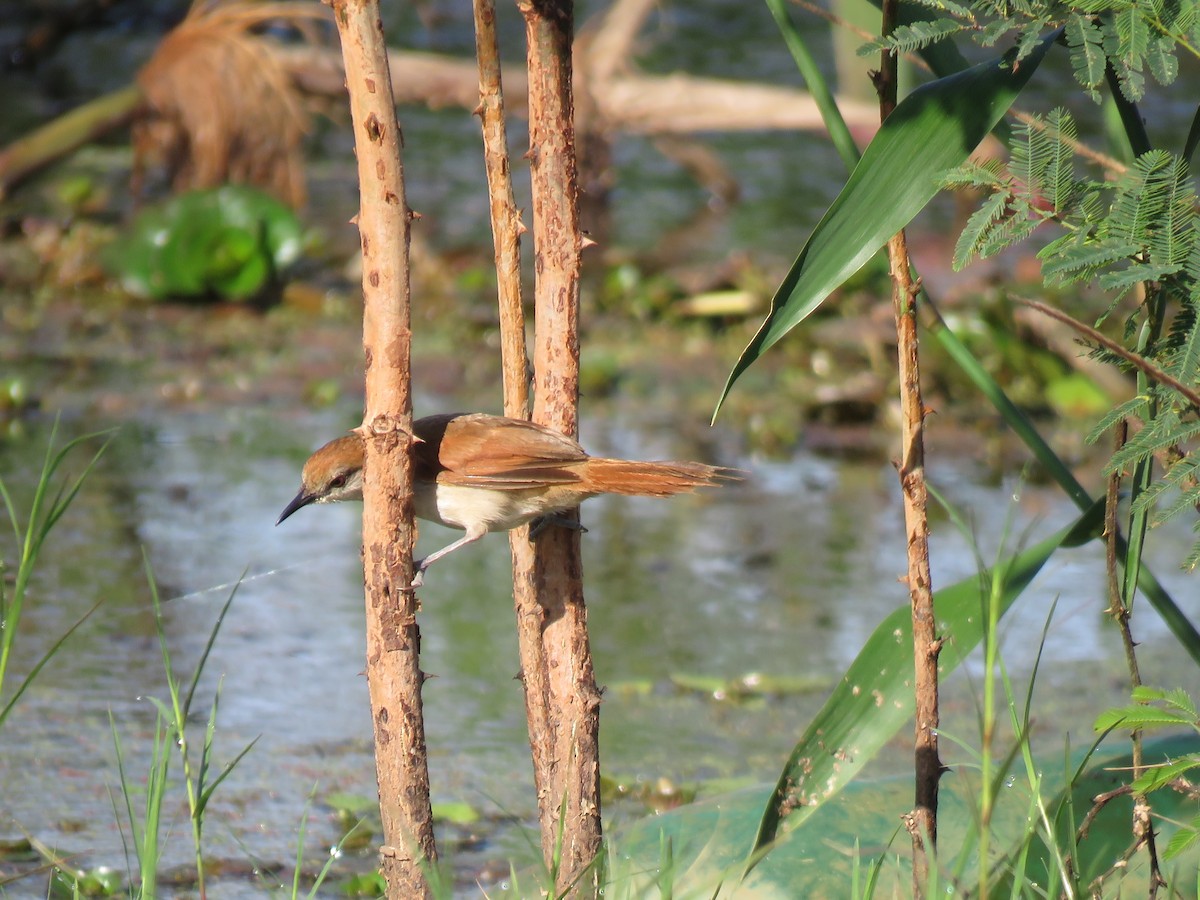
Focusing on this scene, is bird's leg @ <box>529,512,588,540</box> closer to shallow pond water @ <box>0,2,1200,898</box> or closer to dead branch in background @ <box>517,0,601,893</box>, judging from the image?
dead branch in background @ <box>517,0,601,893</box>

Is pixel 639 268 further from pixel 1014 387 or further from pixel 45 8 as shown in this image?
pixel 45 8

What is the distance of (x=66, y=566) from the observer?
5387mm

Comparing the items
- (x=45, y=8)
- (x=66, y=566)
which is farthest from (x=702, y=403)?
(x=45, y=8)

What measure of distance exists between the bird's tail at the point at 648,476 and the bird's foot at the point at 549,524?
108 mm

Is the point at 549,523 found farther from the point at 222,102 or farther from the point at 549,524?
the point at 222,102

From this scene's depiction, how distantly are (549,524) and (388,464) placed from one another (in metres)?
0.44

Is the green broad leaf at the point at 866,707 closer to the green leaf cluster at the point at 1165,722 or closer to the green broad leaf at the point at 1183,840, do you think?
the green leaf cluster at the point at 1165,722

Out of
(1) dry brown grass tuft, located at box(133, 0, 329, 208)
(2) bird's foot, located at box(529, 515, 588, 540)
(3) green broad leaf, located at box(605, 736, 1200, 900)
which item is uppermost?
(1) dry brown grass tuft, located at box(133, 0, 329, 208)

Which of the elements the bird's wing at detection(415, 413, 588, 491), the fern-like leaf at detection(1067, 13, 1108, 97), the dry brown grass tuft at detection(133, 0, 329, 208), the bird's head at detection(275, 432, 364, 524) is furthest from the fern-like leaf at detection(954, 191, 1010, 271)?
the dry brown grass tuft at detection(133, 0, 329, 208)

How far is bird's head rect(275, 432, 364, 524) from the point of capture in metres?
3.22

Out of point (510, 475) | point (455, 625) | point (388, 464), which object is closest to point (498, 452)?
point (510, 475)

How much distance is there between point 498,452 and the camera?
2885 mm

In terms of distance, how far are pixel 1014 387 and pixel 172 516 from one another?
4025 mm

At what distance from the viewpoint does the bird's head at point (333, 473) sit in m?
3.22
